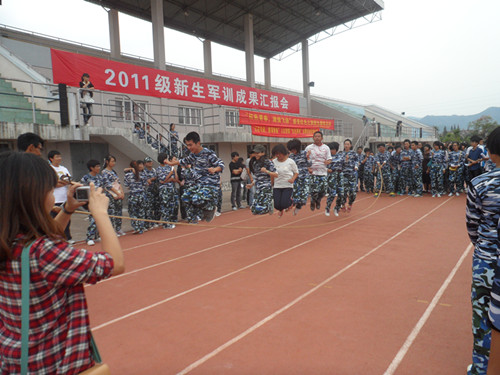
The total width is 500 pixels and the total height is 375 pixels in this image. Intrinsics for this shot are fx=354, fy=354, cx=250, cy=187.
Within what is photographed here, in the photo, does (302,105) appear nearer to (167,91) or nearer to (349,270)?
(167,91)

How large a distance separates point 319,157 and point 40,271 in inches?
276

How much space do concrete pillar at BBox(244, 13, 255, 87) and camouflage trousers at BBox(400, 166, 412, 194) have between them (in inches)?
487

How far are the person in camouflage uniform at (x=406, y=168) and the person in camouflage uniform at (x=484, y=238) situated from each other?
37.8 ft

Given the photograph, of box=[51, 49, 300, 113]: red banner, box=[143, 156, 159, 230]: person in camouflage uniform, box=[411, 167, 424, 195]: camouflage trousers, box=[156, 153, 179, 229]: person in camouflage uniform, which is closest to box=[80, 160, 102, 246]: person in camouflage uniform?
box=[143, 156, 159, 230]: person in camouflage uniform

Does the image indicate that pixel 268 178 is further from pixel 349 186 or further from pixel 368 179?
pixel 368 179

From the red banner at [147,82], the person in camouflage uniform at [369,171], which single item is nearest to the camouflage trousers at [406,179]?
the person in camouflage uniform at [369,171]

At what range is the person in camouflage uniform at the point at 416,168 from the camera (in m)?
12.7

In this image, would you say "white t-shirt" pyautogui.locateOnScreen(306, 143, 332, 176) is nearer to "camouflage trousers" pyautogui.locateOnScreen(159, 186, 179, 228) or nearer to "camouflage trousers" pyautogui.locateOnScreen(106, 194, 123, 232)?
"camouflage trousers" pyautogui.locateOnScreen(159, 186, 179, 228)

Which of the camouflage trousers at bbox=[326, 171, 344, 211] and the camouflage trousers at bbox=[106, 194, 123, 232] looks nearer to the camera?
the camouflage trousers at bbox=[106, 194, 123, 232]

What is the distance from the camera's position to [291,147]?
7.32 meters

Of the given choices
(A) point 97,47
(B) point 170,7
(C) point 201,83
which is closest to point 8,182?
(C) point 201,83

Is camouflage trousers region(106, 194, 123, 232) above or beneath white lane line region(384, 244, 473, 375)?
above

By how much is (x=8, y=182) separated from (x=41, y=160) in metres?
0.16

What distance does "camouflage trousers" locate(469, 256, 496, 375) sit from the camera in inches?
84.5
